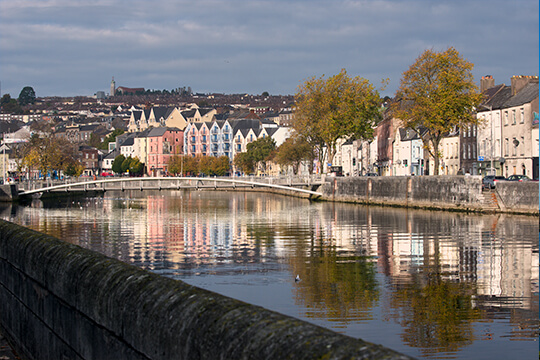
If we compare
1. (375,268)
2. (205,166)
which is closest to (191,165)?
(205,166)

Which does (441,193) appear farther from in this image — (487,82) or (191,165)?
(191,165)

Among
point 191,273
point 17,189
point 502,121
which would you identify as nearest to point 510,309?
point 191,273

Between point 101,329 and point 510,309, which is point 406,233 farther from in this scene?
point 101,329

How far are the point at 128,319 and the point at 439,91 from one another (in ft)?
214

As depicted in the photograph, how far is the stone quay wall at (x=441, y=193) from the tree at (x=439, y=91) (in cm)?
422

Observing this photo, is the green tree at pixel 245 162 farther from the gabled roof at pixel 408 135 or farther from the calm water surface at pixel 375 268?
the calm water surface at pixel 375 268

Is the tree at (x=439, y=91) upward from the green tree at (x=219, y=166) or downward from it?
upward

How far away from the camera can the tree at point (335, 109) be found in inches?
3799

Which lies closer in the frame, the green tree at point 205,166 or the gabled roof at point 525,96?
the gabled roof at point 525,96

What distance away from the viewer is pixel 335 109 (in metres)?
98.9

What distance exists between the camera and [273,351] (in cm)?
516

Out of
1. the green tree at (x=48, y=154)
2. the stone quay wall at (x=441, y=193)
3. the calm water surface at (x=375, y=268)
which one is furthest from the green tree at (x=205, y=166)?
the calm water surface at (x=375, y=268)

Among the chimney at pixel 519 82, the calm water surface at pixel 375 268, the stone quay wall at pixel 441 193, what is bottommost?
the calm water surface at pixel 375 268

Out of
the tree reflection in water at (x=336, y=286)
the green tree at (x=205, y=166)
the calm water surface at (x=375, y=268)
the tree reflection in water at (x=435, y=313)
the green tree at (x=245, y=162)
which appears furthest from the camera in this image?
the green tree at (x=205, y=166)
